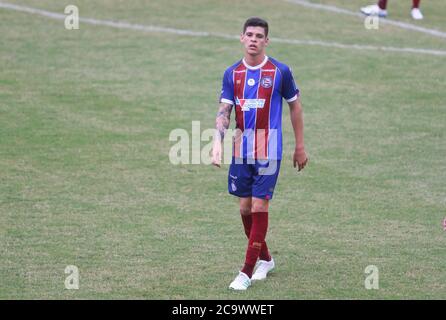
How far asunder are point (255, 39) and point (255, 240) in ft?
5.97

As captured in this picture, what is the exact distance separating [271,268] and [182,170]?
419 centimetres

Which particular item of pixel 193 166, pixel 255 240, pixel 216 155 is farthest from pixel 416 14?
pixel 216 155

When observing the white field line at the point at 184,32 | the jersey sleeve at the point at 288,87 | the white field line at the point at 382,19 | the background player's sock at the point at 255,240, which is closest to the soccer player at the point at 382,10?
the white field line at the point at 382,19

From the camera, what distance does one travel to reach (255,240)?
28.4 ft

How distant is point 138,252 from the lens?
9.66 meters

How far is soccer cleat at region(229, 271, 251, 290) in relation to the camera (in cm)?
856

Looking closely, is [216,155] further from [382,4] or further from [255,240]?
[382,4]

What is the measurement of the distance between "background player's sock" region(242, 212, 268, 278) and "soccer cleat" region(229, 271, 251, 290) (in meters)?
0.05

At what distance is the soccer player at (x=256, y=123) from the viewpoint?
861 centimetres

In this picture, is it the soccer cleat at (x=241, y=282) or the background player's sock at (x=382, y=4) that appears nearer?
the soccer cleat at (x=241, y=282)

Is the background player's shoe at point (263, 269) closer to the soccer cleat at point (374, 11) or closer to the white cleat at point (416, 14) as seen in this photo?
the soccer cleat at point (374, 11)

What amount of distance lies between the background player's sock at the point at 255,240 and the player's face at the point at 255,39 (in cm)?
149
